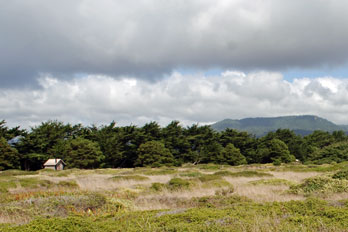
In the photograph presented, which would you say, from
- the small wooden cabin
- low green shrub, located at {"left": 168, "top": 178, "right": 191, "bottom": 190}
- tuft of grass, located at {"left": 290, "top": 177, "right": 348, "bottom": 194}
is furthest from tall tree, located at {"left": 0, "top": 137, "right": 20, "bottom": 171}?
tuft of grass, located at {"left": 290, "top": 177, "right": 348, "bottom": 194}

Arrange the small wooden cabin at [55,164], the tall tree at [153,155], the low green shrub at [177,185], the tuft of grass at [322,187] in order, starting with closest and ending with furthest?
the tuft of grass at [322,187] → the low green shrub at [177,185] → the small wooden cabin at [55,164] → the tall tree at [153,155]

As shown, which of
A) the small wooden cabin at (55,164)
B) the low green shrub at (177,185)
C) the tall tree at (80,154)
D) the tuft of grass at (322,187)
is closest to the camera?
the tuft of grass at (322,187)

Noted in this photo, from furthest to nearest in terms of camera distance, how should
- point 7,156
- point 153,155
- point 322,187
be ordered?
1. point 153,155
2. point 7,156
3. point 322,187

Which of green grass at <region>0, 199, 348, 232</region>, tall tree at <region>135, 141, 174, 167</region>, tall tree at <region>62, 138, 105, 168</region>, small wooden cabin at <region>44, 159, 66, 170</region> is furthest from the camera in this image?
tall tree at <region>135, 141, 174, 167</region>

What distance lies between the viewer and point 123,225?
5.67 meters

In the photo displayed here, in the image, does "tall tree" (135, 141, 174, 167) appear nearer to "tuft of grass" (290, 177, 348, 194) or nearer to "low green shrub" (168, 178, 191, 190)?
"low green shrub" (168, 178, 191, 190)

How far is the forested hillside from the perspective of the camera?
174 feet

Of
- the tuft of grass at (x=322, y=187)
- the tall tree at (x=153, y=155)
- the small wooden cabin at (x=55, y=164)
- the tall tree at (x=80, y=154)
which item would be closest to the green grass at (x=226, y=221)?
the tuft of grass at (x=322, y=187)

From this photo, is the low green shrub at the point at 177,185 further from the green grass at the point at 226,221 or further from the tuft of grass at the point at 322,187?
the green grass at the point at 226,221

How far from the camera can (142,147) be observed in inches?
2233

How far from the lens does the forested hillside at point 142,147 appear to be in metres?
52.9

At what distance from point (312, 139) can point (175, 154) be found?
44.5 meters

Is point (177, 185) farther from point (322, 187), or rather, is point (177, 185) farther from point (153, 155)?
point (153, 155)

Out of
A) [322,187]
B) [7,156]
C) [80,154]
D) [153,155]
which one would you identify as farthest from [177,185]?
[7,156]
